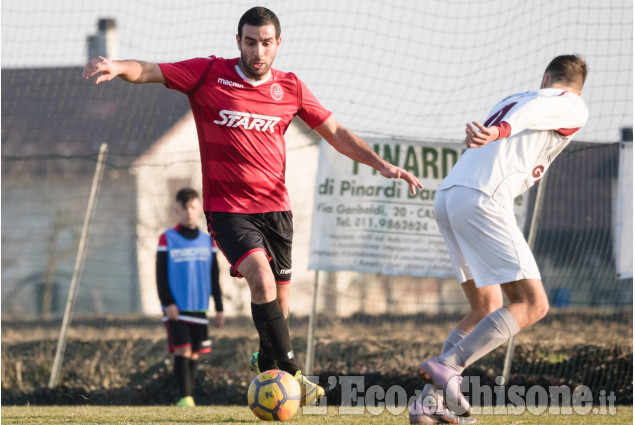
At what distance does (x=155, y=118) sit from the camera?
1301cm

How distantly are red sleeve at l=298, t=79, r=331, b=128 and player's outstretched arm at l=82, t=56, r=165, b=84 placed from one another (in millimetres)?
922

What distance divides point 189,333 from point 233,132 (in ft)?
11.6

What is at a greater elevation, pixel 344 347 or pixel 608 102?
pixel 608 102

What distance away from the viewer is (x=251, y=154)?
18.3 ft

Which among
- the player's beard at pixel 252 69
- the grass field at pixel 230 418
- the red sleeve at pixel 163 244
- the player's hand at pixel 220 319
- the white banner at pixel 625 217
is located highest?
the player's beard at pixel 252 69

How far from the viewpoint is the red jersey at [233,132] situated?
18.2 feet

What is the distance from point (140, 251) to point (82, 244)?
3681mm

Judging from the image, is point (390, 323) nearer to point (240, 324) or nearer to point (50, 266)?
point (240, 324)

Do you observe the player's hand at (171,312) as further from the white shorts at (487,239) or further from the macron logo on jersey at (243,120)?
the white shorts at (487,239)

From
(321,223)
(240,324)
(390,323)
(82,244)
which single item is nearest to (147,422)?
(321,223)

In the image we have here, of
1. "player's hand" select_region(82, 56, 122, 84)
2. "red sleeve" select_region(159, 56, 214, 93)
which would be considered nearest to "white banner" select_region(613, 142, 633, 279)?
"red sleeve" select_region(159, 56, 214, 93)

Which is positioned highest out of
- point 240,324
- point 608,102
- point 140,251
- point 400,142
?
point 608,102

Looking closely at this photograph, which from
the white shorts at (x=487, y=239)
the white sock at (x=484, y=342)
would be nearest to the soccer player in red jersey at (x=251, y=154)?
the white shorts at (x=487, y=239)

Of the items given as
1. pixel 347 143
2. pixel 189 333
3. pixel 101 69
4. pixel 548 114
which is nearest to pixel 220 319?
pixel 189 333
